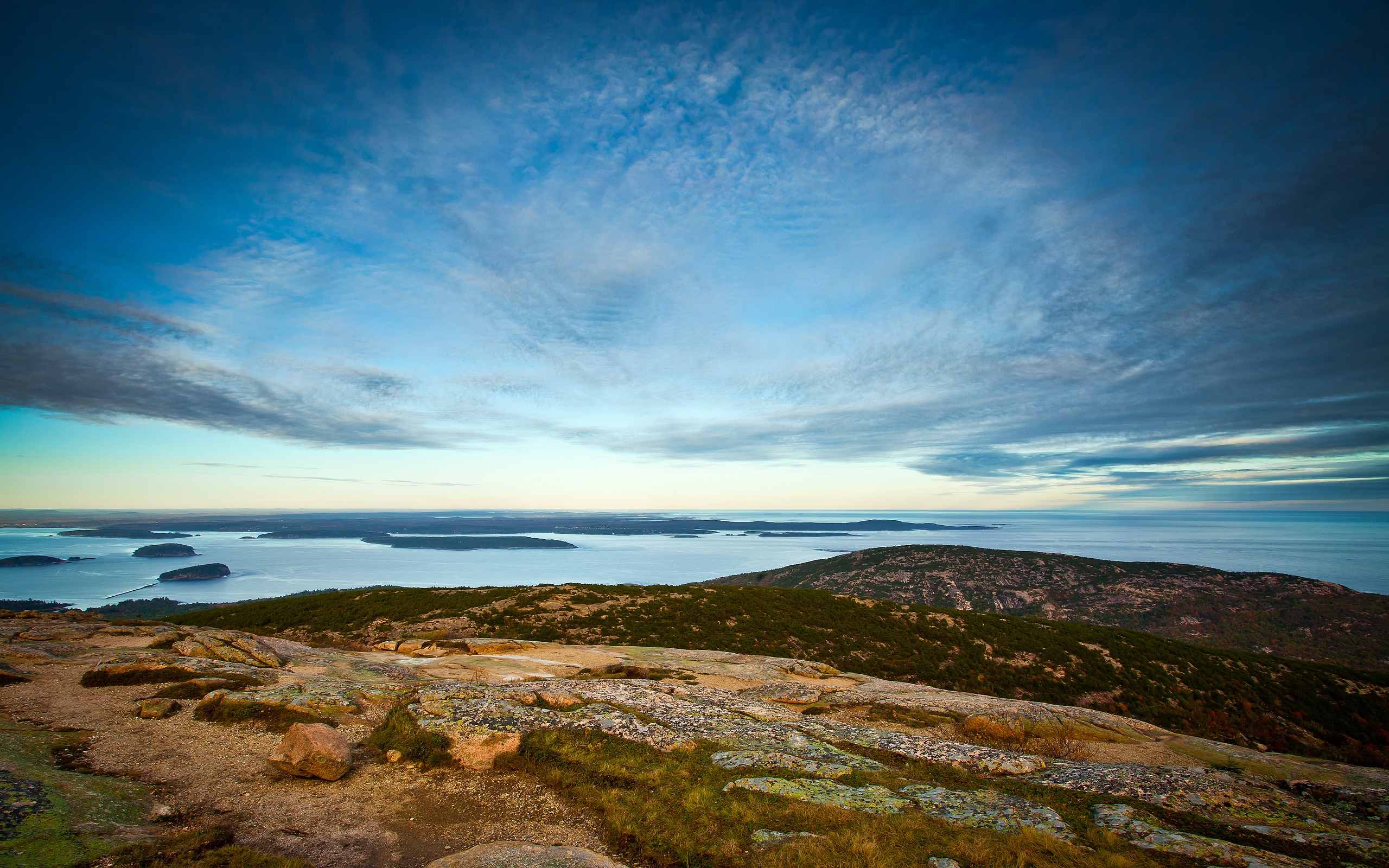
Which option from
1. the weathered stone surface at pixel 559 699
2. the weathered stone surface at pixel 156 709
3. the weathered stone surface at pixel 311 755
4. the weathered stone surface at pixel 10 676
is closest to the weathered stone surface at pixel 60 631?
the weathered stone surface at pixel 10 676

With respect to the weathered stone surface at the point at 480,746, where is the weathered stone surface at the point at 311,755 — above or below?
above

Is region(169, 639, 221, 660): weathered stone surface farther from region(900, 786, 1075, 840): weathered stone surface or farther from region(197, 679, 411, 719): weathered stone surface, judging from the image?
region(900, 786, 1075, 840): weathered stone surface

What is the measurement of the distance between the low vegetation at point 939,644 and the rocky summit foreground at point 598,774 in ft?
54.2

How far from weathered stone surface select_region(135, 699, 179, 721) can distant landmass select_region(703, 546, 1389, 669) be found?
267 ft

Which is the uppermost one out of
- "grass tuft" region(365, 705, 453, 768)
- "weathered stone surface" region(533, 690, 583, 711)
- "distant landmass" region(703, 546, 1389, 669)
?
"grass tuft" region(365, 705, 453, 768)

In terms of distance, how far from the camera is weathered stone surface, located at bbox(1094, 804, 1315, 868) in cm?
796

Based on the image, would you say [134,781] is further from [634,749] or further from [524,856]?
[634,749]

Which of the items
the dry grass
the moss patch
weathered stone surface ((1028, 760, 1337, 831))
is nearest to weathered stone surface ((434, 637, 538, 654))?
the moss patch

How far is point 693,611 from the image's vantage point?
3919 cm

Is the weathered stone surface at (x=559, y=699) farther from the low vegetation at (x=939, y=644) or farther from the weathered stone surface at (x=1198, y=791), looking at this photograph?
the low vegetation at (x=939, y=644)

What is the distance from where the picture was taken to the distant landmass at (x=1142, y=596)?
100500 millimetres

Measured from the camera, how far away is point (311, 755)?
415 inches

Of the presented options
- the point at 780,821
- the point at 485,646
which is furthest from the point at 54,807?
the point at 485,646

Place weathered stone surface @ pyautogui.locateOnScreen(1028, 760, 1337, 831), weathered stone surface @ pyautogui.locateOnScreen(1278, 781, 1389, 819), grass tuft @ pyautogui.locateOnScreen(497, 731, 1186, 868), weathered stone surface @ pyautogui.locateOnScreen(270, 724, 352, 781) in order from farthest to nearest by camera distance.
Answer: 1. weathered stone surface @ pyautogui.locateOnScreen(270, 724, 352, 781)
2. weathered stone surface @ pyautogui.locateOnScreen(1278, 781, 1389, 819)
3. weathered stone surface @ pyautogui.locateOnScreen(1028, 760, 1337, 831)
4. grass tuft @ pyautogui.locateOnScreen(497, 731, 1186, 868)
